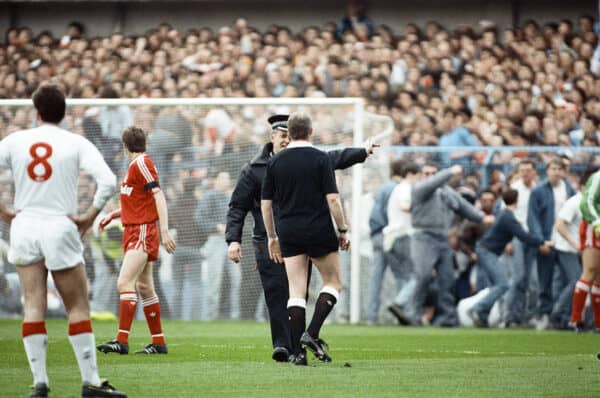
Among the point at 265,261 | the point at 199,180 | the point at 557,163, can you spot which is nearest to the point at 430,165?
the point at 557,163

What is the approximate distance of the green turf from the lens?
8508mm

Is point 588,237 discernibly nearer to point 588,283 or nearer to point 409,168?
point 588,283

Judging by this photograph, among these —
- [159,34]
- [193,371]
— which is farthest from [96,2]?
[193,371]

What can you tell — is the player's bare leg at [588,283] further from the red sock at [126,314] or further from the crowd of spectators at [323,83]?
the red sock at [126,314]

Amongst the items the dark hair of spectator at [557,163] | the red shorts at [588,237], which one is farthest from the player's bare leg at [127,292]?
the dark hair of spectator at [557,163]

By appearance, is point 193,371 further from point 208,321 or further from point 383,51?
point 383,51

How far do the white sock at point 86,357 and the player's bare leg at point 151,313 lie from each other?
414 cm

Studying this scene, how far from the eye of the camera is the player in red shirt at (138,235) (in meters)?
11.7

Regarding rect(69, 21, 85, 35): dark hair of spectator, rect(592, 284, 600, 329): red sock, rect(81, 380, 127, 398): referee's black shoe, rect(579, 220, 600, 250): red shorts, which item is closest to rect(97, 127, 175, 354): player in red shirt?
rect(81, 380, 127, 398): referee's black shoe

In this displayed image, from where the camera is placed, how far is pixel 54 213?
7.61 m

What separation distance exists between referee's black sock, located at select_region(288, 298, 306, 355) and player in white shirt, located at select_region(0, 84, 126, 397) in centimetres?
295

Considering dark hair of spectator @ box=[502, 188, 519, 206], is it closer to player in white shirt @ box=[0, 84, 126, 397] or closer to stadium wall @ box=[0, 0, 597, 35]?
stadium wall @ box=[0, 0, 597, 35]

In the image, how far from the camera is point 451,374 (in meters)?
9.80

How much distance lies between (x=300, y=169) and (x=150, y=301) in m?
2.45
